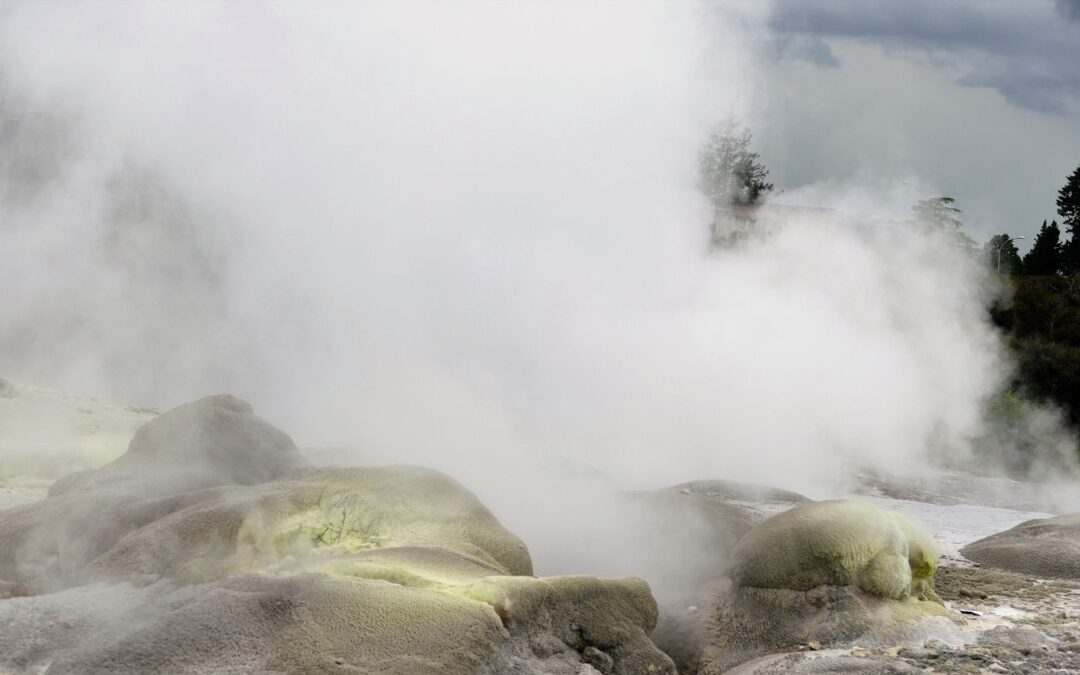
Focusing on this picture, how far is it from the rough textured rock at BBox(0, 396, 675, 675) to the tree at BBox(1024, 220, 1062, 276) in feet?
136

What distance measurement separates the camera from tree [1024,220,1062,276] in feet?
144

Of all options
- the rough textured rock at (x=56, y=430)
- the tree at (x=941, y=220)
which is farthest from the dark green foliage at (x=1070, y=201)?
the rough textured rock at (x=56, y=430)

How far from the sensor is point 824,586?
702cm

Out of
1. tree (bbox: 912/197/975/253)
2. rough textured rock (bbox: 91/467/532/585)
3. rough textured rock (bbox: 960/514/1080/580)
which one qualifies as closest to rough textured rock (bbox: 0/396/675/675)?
rough textured rock (bbox: 91/467/532/585)

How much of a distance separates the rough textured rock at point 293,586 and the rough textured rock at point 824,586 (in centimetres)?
99

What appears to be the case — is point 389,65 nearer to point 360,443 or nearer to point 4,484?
point 360,443

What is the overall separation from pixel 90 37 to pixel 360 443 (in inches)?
211

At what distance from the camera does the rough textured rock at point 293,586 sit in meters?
4.84

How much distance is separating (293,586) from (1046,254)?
1724 inches

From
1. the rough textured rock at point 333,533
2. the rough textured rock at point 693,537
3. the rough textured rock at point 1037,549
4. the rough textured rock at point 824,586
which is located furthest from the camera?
the rough textured rock at point 1037,549

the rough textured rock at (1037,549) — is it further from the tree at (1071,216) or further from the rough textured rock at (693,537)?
the tree at (1071,216)

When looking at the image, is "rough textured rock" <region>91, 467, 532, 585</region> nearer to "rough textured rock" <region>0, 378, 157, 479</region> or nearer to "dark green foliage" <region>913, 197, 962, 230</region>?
"rough textured rock" <region>0, 378, 157, 479</region>

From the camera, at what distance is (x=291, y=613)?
4984 millimetres

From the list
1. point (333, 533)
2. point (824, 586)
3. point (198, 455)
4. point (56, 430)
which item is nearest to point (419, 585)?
point (333, 533)
